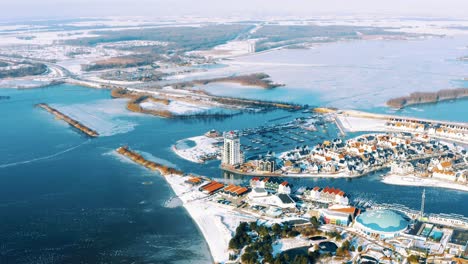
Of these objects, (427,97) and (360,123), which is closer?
(360,123)

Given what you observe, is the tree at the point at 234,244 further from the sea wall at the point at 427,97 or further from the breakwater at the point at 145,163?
the sea wall at the point at 427,97

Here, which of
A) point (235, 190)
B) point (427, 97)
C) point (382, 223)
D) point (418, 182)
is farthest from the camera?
point (427, 97)

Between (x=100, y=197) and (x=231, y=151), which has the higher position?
(x=231, y=151)

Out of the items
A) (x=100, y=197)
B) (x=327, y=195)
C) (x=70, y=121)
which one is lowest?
(x=100, y=197)

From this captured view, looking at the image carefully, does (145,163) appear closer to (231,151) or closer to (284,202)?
(231,151)

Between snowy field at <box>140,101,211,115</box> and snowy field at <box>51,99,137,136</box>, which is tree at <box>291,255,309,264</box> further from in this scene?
snowy field at <box>140,101,211,115</box>

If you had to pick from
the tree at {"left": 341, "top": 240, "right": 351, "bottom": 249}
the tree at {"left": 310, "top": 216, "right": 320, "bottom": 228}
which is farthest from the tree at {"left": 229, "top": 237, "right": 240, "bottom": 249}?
the tree at {"left": 341, "top": 240, "right": 351, "bottom": 249}

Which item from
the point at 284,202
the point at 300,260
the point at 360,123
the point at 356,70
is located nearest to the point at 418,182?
the point at 284,202

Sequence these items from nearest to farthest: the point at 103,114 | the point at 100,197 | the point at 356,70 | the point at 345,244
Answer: the point at 345,244 → the point at 100,197 → the point at 103,114 → the point at 356,70
